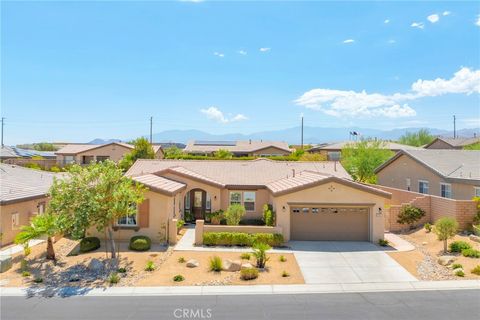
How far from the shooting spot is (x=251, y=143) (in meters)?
79.1

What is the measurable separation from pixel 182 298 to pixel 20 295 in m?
6.25

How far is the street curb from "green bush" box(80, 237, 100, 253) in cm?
480

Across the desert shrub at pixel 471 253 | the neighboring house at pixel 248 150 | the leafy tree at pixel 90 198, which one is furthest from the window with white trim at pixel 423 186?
the neighboring house at pixel 248 150

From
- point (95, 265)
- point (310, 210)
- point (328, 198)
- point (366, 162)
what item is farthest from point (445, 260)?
point (366, 162)

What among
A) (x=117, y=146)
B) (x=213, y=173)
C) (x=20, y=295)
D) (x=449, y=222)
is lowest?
(x=20, y=295)

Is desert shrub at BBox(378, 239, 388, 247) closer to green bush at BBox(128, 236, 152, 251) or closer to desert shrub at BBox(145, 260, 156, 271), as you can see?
desert shrub at BBox(145, 260, 156, 271)

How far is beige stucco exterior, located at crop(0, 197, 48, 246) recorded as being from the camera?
19.9 m

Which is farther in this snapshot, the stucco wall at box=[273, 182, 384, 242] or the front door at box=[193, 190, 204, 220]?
the front door at box=[193, 190, 204, 220]

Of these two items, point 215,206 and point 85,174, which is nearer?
point 85,174

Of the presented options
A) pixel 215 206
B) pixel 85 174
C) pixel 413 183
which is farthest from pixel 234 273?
pixel 413 183

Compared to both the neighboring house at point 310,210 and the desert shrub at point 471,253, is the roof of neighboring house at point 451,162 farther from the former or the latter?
the neighboring house at point 310,210

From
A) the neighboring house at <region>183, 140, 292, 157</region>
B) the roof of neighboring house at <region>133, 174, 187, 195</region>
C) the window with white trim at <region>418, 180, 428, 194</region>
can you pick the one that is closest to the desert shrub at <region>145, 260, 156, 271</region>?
the roof of neighboring house at <region>133, 174, 187, 195</region>

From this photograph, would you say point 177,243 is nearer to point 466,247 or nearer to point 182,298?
point 182,298

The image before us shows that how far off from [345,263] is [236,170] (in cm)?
1445
